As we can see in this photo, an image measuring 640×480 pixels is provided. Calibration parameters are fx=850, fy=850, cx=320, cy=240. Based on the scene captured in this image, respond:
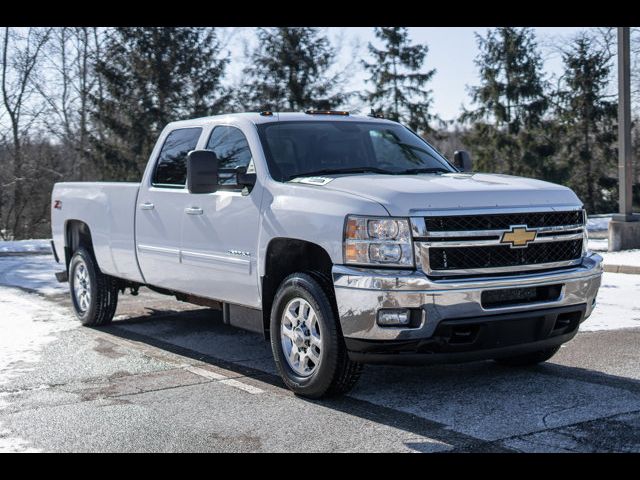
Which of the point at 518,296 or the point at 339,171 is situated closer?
the point at 518,296

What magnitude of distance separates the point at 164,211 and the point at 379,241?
292 cm

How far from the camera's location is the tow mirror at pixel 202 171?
21.2 ft

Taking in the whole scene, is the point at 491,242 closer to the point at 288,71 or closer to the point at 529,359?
the point at 529,359

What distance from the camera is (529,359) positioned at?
22.1 ft

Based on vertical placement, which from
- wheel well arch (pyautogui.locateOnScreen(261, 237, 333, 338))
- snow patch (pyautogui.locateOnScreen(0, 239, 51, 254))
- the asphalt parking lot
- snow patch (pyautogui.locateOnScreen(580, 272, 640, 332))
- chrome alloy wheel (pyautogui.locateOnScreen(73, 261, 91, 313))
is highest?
wheel well arch (pyautogui.locateOnScreen(261, 237, 333, 338))

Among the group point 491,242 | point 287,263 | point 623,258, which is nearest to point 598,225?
point 623,258

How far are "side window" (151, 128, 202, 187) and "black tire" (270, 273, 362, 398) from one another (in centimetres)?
219

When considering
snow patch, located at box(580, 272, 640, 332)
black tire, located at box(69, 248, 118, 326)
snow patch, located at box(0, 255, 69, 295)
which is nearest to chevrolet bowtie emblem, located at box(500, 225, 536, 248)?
snow patch, located at box(580, 272, 640, 332)

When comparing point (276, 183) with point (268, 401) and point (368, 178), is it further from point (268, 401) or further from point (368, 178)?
point (268, 401)

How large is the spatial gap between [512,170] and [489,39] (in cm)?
621

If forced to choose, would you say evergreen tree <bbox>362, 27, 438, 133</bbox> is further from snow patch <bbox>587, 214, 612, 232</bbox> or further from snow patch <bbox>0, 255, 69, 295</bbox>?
snow patch <bbox>0, 255, 69, 295</bbox>

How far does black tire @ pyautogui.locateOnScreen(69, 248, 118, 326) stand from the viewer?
9.04 m

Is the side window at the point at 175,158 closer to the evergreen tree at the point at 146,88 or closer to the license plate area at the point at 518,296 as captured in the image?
the license plate area at the point at 518,296

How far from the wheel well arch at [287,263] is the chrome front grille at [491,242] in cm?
79
